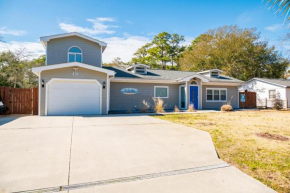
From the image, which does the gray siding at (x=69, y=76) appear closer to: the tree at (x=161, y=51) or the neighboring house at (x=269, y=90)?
the neighboring house at (x=269, y=90)

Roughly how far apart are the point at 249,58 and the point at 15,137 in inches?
1243

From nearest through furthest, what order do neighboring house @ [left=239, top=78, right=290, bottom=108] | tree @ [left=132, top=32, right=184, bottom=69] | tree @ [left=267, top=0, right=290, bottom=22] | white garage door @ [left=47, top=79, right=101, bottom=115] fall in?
tree @ [left=267, top=0, right=290, bottom=22]
white garage door @ [left=47, top=79, right=101, bottom=115]
neighboring house @ [left=239, top=78, right=290, bottom=108]
tree @ [left=132, top=32, right=184, bottom=69]

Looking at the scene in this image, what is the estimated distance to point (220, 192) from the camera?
235 centimetres

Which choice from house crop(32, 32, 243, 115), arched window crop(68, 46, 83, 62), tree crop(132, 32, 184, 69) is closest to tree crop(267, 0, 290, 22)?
house crop(32, 32, 243, 115)

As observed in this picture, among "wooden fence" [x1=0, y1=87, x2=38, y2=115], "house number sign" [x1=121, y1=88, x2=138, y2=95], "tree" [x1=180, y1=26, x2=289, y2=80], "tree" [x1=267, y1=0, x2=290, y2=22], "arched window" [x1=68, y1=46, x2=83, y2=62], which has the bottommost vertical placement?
"wooden fence" [x1=0, y1=87, x2=38, y2=115]

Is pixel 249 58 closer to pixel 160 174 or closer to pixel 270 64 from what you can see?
pixel 270 64

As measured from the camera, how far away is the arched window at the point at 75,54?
13280 millimetres

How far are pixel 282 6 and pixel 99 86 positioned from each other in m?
10.3

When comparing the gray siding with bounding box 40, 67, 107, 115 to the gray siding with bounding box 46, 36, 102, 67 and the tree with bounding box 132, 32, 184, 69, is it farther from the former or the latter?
the tree with bounding box 132, 32, 184, 69

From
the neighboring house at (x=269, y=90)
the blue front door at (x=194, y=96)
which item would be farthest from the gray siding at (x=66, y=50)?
the neighboring house at (x=269, y=90)

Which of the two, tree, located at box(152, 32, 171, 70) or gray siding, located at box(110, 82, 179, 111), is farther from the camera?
tree, located at box(152, 32, 171, 70)

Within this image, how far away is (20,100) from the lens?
36.6ft

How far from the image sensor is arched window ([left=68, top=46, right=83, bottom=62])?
43.6 ft

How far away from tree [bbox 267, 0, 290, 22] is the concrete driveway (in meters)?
2.73
